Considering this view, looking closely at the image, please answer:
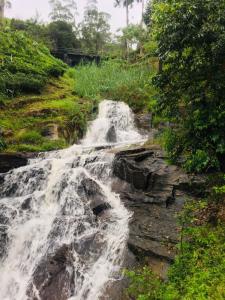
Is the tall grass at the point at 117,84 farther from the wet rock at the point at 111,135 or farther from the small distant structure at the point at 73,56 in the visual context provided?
the small distant structure at the point at 73,56

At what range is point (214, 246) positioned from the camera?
725 cm

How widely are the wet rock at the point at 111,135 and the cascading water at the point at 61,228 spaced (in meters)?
3.11

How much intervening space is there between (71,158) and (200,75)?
5408mm

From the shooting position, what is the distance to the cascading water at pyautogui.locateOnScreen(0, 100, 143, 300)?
845 cm

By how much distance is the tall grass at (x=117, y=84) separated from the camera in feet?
61.3

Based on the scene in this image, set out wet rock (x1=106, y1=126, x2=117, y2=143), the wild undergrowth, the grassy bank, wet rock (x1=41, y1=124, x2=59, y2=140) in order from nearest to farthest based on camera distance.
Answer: the grassy bank < wet rock (x1=41, y1=124, x2=59, y2=140) < wet rock (x1=106, y1=126, x2=117, y2=143) < the wild undergrowth

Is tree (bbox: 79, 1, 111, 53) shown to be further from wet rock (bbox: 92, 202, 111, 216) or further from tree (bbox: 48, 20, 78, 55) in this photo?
wet rock (bbox: 92, 202, 111, 216)

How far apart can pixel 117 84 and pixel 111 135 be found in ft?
16.2

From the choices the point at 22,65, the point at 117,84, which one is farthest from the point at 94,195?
the point at 22,65

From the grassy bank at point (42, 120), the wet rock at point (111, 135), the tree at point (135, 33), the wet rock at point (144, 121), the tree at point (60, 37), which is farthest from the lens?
the tree at point (60, 37)

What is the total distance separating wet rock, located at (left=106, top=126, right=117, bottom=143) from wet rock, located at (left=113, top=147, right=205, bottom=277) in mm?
4507

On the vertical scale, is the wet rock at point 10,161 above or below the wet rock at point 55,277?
above

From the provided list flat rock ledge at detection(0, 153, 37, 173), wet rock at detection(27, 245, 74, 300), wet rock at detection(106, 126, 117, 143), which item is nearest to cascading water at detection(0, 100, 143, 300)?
wet rock at detection(27, 245, 74, 300)

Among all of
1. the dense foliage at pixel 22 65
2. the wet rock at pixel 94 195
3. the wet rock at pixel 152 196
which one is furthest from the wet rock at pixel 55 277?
the dense foliage at pixel 22 65
